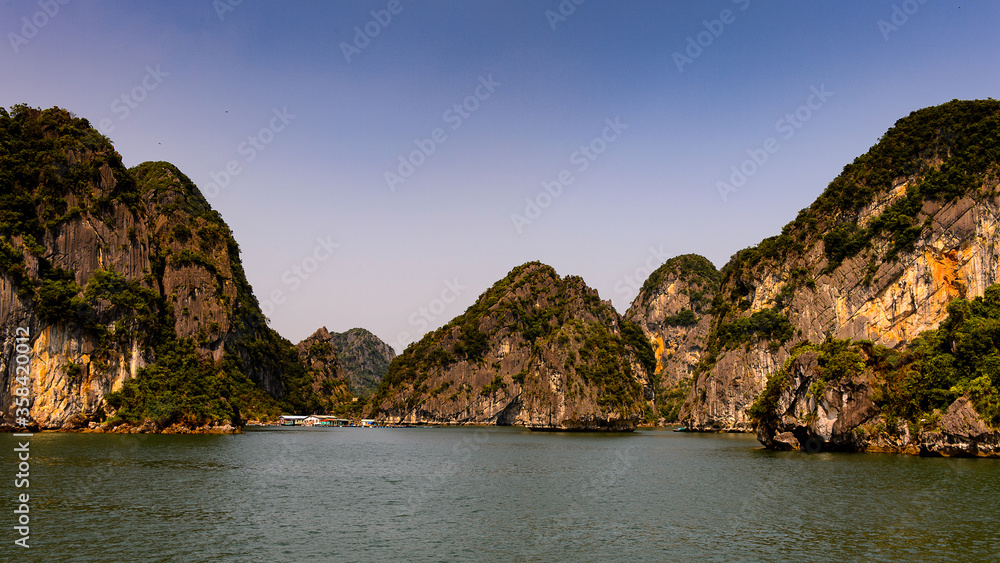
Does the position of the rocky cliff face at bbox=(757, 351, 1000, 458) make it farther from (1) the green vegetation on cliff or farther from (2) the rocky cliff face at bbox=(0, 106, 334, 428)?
(2) the rocky cliff face at bbox=(0, 106, 334, 428)

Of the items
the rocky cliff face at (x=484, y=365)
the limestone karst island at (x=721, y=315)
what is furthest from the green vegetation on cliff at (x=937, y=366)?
the rocky cliff face at (x=484, y=365)

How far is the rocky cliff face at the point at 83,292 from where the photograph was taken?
8038 centimetres

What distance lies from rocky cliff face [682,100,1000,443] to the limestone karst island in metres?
0.30

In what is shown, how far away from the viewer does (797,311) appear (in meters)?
117

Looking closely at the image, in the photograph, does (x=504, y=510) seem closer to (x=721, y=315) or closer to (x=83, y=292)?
(x=83, y=292)

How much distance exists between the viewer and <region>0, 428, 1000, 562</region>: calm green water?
2308cm

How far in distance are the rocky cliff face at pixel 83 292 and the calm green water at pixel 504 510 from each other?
35.7 meters

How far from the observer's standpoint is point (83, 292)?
285 ft

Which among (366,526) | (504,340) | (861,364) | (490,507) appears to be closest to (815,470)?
(861,364)

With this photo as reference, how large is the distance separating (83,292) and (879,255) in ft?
390

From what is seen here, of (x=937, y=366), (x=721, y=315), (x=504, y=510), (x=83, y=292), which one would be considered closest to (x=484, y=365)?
(x=721, y=315)

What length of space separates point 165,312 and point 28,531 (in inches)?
3511

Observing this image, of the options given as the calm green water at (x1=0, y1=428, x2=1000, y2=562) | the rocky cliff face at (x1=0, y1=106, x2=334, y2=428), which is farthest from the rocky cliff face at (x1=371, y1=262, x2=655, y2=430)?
the calm green water at (x1=0, y1=428, x2=1000, y2=562)

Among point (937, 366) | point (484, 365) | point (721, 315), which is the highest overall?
point (721, 315)
